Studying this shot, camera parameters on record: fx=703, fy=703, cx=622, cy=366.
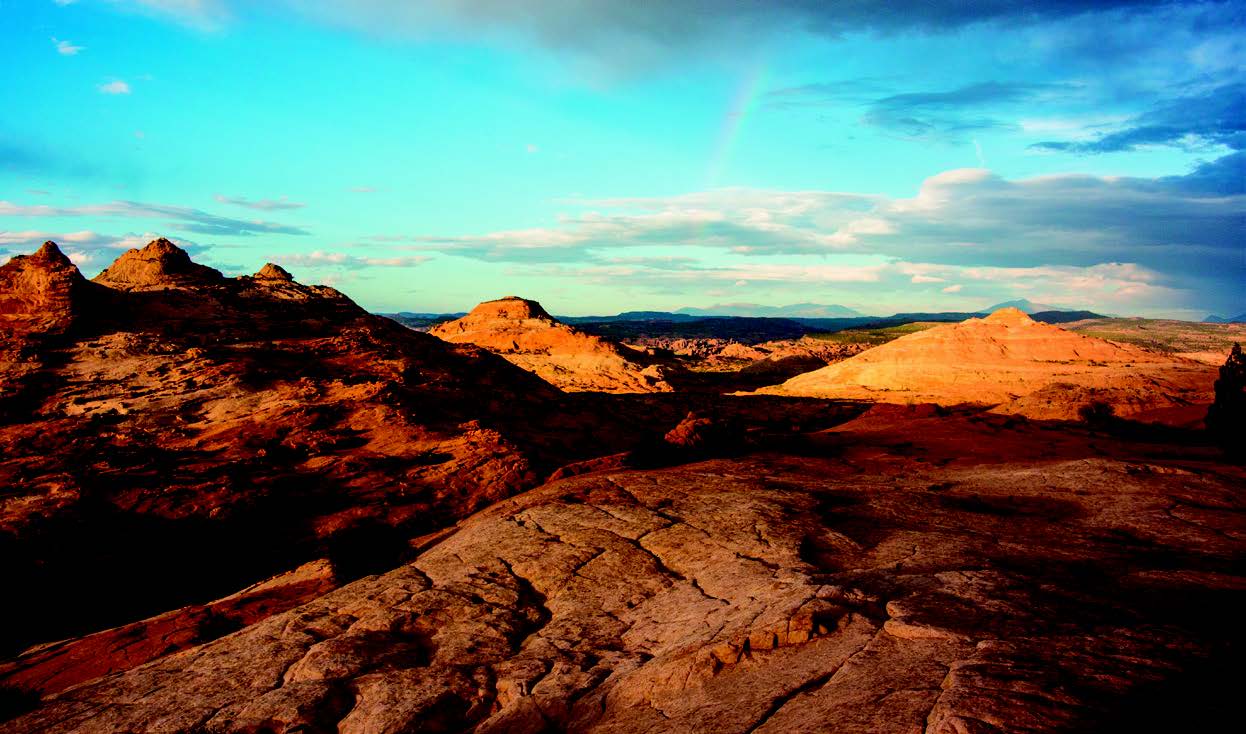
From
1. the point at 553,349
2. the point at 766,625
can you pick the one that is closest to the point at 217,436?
the point at 766,625

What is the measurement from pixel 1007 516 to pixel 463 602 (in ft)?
36.4

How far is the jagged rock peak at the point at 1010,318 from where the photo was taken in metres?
72.5

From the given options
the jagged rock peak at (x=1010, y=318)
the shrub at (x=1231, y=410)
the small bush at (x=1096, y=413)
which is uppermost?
the jagged rock peak at (x=1010, y=318)

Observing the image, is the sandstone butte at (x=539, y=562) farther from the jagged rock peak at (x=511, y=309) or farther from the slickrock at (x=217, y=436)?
the jagged rock peak at (x=511, y=309)

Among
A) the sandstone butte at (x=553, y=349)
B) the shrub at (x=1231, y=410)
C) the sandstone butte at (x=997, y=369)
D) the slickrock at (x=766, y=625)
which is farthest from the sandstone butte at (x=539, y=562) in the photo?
the sandstone butte at (x=553, y=349)

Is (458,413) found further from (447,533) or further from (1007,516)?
(1007,516)

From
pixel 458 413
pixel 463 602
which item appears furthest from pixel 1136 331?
pixel 463 602

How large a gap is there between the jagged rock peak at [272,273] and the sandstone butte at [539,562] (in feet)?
33.7

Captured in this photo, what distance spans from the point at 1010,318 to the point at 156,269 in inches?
Result: 2951

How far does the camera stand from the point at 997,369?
63500mm

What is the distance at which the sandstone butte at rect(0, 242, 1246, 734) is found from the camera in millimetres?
6961

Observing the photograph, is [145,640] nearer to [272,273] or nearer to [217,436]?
[217,436]

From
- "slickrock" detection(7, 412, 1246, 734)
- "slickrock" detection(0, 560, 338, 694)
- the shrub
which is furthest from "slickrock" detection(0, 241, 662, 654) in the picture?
the shrub

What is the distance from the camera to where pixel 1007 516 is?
48.0 feet
